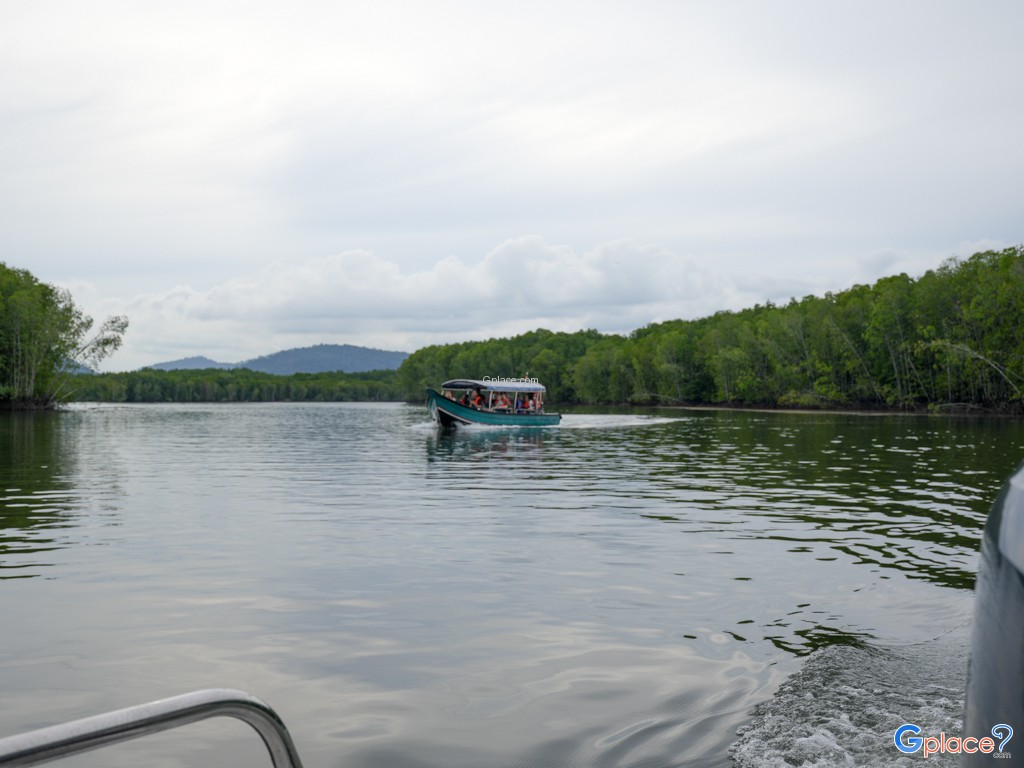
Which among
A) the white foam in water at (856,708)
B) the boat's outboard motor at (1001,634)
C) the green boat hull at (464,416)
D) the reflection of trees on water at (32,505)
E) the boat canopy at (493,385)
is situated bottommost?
the white foam in water at (856,708)

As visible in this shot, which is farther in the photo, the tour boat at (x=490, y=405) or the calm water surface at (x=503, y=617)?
the tour boat at (x=490, y=405)

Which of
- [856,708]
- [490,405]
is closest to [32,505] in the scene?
[856,708]

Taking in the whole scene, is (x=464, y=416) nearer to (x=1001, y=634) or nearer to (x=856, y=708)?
(x=856, y=708)

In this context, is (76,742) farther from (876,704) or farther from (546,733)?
(876,704)

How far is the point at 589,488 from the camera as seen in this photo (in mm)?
22906

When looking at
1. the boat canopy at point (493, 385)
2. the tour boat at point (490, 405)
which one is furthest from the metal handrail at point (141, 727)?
the boat canopy at point (493, 385)

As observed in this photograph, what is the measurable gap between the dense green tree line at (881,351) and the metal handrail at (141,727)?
67.8 m

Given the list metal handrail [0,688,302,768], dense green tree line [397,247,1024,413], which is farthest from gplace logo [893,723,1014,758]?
dense green tree line [397,247,1024,413]

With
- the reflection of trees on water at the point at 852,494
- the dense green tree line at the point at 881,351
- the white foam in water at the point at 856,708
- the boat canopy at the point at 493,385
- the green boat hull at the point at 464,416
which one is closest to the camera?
the white foam in water at the point at 856,708

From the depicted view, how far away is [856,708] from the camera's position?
677 cm

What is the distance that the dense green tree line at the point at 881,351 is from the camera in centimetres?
8588

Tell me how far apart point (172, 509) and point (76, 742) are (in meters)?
18.0

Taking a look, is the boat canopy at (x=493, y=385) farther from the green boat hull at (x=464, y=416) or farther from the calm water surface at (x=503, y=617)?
the calm water surface at (x=503, y=617)

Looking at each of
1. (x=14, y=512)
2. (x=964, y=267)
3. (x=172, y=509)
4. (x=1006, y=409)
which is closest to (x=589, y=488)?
(x=172, y=509)
